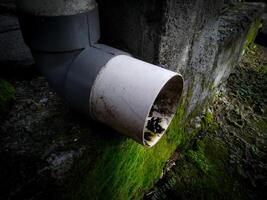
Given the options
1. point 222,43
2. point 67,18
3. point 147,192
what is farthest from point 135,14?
point 147,192

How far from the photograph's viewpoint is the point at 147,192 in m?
2.11

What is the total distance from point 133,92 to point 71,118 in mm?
429

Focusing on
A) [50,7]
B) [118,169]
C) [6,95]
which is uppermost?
[50,7]

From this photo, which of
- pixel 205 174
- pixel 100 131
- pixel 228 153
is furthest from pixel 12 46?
pixel 228 153

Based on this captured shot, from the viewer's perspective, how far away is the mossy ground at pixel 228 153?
2174 millimetres

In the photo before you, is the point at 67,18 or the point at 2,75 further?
the point at 2,75

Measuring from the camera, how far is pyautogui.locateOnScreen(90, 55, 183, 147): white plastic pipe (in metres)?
0.97

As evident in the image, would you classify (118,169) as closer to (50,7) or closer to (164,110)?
(164,110)

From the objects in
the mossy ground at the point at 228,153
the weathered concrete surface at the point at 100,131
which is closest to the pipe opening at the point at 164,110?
the weathered concrete surface at the point at 100,131

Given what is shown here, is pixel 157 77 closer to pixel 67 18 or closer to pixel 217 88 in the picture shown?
pixel 67 18

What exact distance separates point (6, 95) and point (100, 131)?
49 centimetres

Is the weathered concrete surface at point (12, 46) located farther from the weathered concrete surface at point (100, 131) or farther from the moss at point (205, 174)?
the moss at point (205, 174)

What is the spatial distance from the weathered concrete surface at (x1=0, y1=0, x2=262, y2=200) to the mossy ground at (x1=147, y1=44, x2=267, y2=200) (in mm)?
485

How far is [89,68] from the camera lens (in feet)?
3.49
